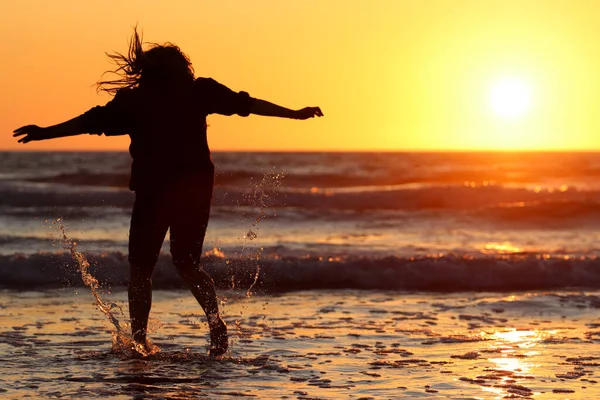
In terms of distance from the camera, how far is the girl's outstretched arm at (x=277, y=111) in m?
5.70

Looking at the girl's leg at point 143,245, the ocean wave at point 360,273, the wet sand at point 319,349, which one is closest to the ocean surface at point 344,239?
the ocean wave at point 360,273

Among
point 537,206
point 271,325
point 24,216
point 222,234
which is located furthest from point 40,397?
point 537,206

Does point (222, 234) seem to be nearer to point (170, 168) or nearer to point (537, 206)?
point (537, 206)

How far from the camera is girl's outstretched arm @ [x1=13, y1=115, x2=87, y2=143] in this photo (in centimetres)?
536

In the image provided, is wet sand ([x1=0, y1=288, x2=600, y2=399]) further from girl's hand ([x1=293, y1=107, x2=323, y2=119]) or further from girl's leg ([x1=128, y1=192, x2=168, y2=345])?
girl's hand ([x1=293, y1=107, x2=323, y2=119])

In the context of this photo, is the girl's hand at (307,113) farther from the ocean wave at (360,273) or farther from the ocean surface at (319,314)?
the ocean wave at (360,273)

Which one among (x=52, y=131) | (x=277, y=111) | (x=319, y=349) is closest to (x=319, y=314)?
(x=319, y=349)

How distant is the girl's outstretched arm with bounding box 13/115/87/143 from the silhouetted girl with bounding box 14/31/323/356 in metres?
0.08

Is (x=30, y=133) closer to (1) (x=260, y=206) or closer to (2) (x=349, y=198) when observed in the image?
(1) (x=260, y=206)

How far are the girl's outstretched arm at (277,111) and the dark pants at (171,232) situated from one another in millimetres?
526

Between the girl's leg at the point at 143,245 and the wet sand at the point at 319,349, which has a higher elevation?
the girl's leg at the point at 143,245

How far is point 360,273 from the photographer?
1080 cm

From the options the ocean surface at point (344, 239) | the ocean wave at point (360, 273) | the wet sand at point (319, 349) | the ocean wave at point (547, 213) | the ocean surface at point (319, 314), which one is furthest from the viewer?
the ocean wave at point (547, 213)

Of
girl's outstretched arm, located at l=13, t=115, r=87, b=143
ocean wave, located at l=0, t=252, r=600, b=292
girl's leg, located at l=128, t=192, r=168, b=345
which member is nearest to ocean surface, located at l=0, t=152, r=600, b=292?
ocean wave, located at l=0, t=252, r=600, b=292
